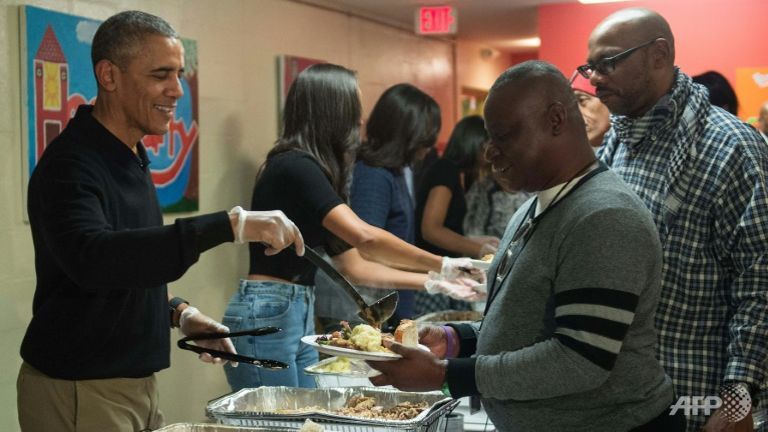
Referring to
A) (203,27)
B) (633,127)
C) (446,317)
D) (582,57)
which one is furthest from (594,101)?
(582,57)

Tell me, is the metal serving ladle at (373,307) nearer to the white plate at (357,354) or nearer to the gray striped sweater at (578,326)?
the white plate at (357,354)

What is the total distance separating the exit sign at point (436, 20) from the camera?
19.0ft

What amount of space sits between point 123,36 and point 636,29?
1.14 m

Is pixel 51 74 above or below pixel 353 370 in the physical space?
above

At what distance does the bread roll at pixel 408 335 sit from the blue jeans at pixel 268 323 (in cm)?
80

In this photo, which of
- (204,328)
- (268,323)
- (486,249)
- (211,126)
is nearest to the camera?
(204,328)

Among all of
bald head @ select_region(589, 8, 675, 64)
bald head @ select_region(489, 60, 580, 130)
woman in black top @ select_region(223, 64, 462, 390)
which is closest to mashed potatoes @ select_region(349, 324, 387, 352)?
bald head @ select_region(489, 60, 580, 130)

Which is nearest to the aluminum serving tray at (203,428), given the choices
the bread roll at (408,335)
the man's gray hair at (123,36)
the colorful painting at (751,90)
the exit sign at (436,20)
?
the bread roll at (408,335)

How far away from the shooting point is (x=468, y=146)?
484 centimetres

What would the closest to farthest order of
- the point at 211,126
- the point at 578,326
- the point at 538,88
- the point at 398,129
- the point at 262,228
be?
the point at 578,326, the point at 538,88, the point at 262,228, the point at 398,129, the point at 211,126

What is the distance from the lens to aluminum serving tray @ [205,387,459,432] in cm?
185

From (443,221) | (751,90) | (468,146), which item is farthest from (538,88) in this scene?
(751,90)

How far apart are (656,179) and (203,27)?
2649mm

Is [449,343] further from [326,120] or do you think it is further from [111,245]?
[326,120]
